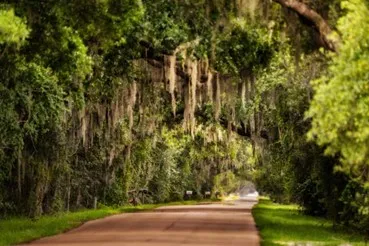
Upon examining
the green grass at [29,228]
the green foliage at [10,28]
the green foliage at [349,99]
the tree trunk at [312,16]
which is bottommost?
the green grass at [29,228]

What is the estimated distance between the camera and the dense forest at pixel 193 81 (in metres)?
10.1

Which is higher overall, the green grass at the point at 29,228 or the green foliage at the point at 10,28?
the green foliage at the point at 10,28

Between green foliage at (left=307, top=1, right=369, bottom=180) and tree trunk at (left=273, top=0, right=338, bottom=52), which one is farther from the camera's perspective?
tree trunk at (left=273, top=0, right=338, bottom=52)

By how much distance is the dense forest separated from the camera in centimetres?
1012

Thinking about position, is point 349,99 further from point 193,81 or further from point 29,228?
point 29,228

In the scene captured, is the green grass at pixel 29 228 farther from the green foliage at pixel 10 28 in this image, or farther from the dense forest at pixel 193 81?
the green foliage at pixel 10 28

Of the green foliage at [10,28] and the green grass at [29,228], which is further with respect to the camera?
the green grass at [29,228]

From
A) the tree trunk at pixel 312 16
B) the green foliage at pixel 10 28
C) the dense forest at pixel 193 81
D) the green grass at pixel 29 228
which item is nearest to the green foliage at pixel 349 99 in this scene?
the dense forest at pixel 193 81

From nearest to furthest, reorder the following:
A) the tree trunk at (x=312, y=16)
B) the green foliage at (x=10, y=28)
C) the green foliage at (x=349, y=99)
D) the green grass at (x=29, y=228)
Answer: the green foliage at (x=349, y=99) < the green foliage at (x=10, y=28) < the tree trunk at (x=312, y=16) < the green grass at (x=29, y=228)

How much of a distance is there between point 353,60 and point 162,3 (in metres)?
8.53

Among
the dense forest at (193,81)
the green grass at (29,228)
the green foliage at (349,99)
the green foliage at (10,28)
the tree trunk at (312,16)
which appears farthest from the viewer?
the green grass at (29,228)

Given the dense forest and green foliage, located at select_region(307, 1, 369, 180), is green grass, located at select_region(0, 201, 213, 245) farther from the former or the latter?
green foliage, located at select_region(307, 1, 369, 180)

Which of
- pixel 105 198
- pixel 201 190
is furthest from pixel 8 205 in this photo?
pixel 201 190

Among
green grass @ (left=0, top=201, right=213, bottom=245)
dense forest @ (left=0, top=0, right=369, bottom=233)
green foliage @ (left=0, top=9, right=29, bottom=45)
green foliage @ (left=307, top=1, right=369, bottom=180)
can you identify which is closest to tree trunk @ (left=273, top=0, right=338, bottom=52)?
dense forest @ (left=0, top=0, right=369, bottom=233)
